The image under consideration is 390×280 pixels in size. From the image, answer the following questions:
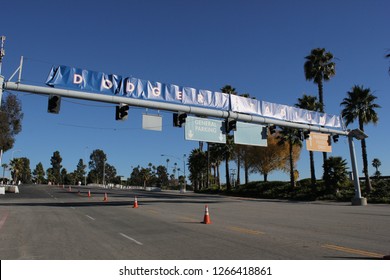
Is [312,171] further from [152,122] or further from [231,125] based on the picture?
[152,122]

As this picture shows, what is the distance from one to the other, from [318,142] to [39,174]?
7104 inches

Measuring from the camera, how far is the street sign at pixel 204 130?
2373 cm

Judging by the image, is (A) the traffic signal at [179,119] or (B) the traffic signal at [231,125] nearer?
(A) the traffic signal at [179,119]

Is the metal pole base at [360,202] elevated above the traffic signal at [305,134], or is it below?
below

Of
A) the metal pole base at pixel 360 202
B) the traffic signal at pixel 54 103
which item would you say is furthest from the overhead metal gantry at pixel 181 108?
the traffic signal at pixel 54 103

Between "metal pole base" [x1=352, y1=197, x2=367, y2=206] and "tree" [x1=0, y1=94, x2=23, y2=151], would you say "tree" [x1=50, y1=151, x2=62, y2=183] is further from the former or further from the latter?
"metal pole base" [x1=352, y1=197, x2=367, y2=206]

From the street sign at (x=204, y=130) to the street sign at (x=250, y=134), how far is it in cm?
112

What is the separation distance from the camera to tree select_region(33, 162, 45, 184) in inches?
7286

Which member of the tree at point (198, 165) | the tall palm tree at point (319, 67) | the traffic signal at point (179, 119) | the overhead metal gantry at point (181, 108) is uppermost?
the tall palm tree at point (319, 67)

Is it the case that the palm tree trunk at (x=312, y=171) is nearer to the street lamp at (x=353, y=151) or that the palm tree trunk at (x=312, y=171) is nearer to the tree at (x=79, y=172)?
the street lamp at (x=353, y=151)

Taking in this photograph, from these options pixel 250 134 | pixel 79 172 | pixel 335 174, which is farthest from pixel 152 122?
pixel 79 172

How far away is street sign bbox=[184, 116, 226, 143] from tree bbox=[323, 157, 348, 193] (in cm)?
2141

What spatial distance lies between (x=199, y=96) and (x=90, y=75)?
709 centimetres
